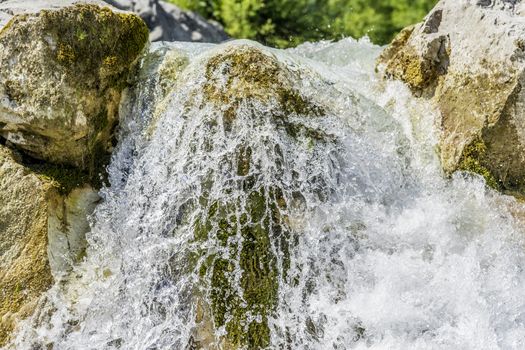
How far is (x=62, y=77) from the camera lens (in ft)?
12.3

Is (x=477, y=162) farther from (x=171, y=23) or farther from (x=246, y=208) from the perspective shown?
(x=171, y=23)

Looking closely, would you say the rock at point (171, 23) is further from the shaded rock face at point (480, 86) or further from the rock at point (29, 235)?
the shaded rock face at point (480, 86)

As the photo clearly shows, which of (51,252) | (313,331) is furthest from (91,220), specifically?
(313,331)

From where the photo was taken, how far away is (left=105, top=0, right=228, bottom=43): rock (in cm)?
697

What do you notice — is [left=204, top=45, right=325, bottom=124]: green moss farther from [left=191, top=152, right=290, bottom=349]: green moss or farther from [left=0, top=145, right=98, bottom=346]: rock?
[left=0, top=145, right=98, bottom=346]: rock

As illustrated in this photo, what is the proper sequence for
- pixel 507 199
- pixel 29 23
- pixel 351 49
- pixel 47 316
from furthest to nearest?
pixel 351 49, pixel 507 199, pixel 29 23, pixel 47 316

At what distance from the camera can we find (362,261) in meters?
3.55

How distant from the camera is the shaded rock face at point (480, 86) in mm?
3936

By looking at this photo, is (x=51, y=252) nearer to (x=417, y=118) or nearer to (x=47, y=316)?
(x=47, y=316)

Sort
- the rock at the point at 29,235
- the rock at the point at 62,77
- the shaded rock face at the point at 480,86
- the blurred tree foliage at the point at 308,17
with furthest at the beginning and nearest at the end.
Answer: the blurred tree foliage at the point at 308,17
the shaded rock face at the point at 480,86
the rock at the point at 62,77
the rock at the point at 29,235

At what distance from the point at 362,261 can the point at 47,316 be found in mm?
1815

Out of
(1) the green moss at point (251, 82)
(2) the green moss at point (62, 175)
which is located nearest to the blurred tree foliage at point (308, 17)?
(1) the green moss at point (251, 82)

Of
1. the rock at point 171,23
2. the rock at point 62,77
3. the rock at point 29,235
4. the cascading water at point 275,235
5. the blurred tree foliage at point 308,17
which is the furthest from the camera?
the blurred tree foliage at point 308,17

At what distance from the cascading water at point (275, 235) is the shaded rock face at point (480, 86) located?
0.17 meters
